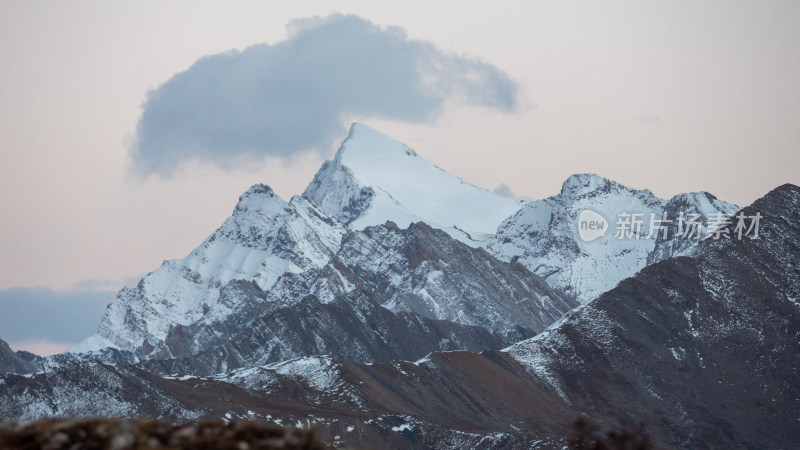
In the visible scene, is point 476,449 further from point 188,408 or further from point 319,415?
point 188,408

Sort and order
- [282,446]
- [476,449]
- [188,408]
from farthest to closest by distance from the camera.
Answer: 1. [188,408]
2. [476,449]
3. [282,446]

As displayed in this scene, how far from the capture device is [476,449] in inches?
7372

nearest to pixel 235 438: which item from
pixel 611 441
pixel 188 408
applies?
pixel 611 441

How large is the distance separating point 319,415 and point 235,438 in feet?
529

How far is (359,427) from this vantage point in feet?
620

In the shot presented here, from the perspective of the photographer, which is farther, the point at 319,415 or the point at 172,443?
the point at 319,415

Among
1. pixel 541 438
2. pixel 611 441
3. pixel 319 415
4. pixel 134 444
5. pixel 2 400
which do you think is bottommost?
pixel 611 441

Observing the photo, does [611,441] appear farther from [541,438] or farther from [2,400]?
[2,400]

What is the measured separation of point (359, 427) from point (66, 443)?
155231 millimetres

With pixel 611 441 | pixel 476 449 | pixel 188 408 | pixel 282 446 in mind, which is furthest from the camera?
pixel 188 408

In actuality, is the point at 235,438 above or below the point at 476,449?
below

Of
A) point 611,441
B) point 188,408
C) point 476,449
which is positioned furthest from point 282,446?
point 188,408

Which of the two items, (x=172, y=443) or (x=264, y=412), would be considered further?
(x=264, y=412)

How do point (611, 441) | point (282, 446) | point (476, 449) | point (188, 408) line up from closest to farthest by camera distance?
point (282, 446) < point (611, 441) < point (476, 449) < point (188, 408)
